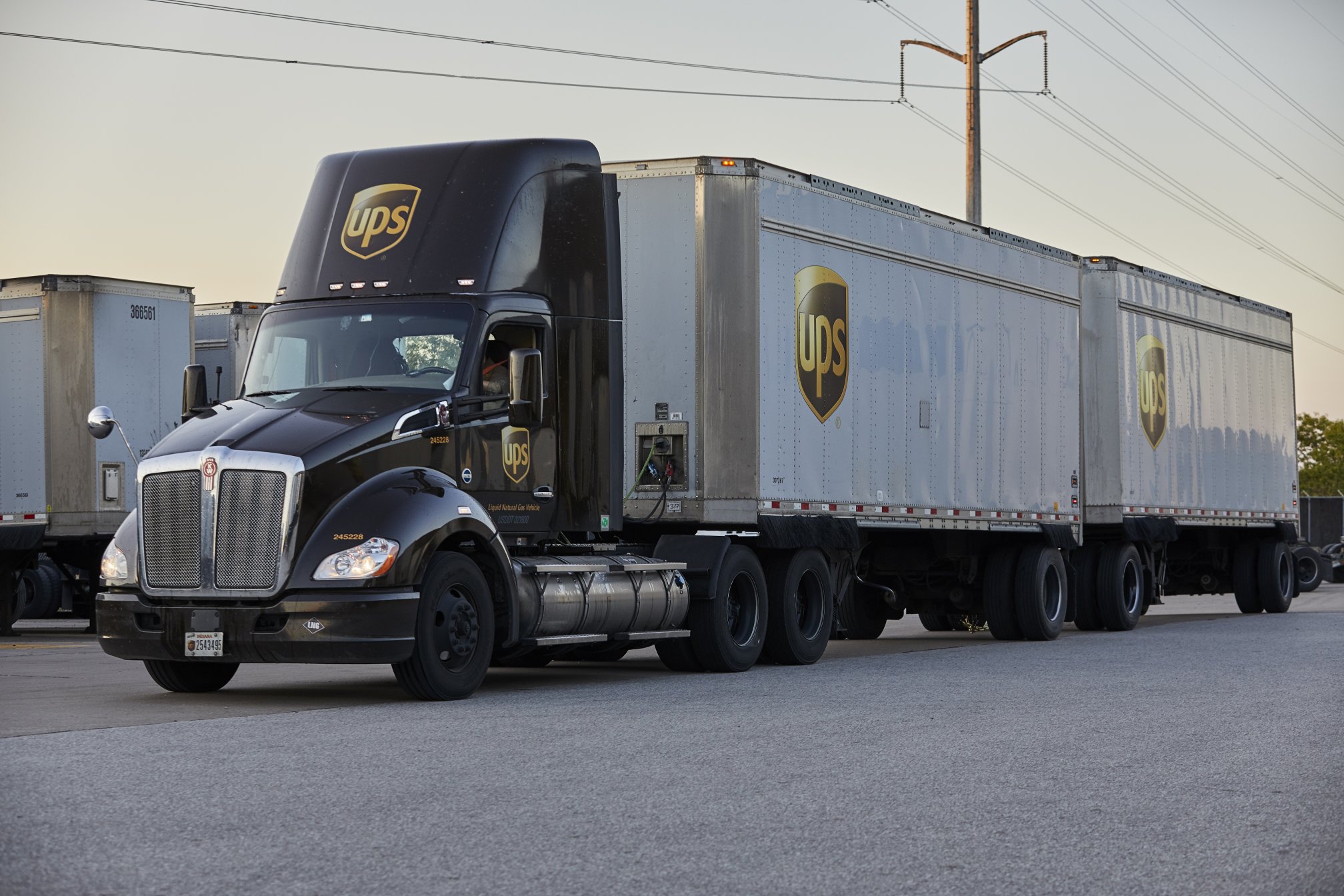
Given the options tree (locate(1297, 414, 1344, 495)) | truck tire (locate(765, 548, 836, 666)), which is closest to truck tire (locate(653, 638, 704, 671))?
truck tire (locate(765, 548, 836, 666))

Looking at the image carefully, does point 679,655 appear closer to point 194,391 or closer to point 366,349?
point 366,349

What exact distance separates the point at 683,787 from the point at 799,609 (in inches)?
349

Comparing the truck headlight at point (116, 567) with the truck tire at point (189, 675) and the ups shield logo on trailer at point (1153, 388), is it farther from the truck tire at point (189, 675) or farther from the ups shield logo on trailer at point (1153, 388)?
the ups shield logo on trailer at point (1153, 388)

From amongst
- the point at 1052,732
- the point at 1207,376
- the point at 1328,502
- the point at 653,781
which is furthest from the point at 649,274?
the point at 1328,502

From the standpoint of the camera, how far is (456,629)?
13.0m

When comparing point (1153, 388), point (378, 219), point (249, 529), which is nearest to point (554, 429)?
point (378, 219)

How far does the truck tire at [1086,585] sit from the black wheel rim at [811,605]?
7.89 metres

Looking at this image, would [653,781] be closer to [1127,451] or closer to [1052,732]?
[1052,732]

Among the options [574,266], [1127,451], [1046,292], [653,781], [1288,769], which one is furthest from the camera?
[1127,451]

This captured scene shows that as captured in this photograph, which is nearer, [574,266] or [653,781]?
[653,781]

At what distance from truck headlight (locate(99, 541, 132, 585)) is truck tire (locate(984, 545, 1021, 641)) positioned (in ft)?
38.2

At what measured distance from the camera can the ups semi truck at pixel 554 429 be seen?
12.4 meters

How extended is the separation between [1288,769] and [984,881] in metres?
3.54

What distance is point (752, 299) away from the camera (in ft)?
53.2
